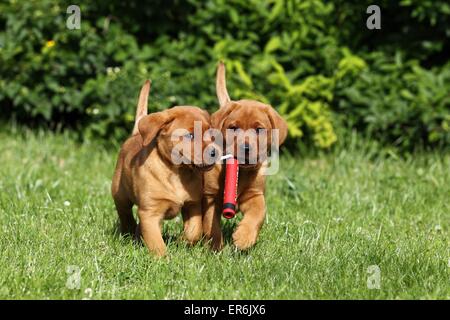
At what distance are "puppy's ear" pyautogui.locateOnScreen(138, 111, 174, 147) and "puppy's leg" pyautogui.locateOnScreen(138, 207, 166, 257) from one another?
35 centimetres

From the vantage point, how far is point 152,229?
14.1 ft

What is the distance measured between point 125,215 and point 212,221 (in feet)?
1.91

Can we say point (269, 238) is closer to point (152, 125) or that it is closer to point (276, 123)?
point (276, 123)

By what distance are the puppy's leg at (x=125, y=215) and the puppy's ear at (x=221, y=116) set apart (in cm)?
71

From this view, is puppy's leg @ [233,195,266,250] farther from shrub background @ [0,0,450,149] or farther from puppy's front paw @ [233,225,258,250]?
shrub background @ [0,0,450,149]

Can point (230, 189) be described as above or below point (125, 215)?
above

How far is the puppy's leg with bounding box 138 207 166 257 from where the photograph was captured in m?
4.28

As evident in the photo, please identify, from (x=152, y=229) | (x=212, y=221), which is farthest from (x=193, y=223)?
(x=152, y=229)

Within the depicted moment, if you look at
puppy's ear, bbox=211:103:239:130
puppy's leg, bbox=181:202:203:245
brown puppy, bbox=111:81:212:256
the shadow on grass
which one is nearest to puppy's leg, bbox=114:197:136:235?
the shadow on grass

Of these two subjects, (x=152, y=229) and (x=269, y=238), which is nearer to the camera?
(x=152, y=229)

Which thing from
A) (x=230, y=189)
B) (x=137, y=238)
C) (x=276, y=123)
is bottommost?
(x=137, y=238)

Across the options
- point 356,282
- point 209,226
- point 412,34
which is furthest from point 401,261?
point 412,34

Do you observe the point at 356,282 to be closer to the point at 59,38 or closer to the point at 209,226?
the point at 209,226

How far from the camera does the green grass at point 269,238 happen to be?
150 inches
